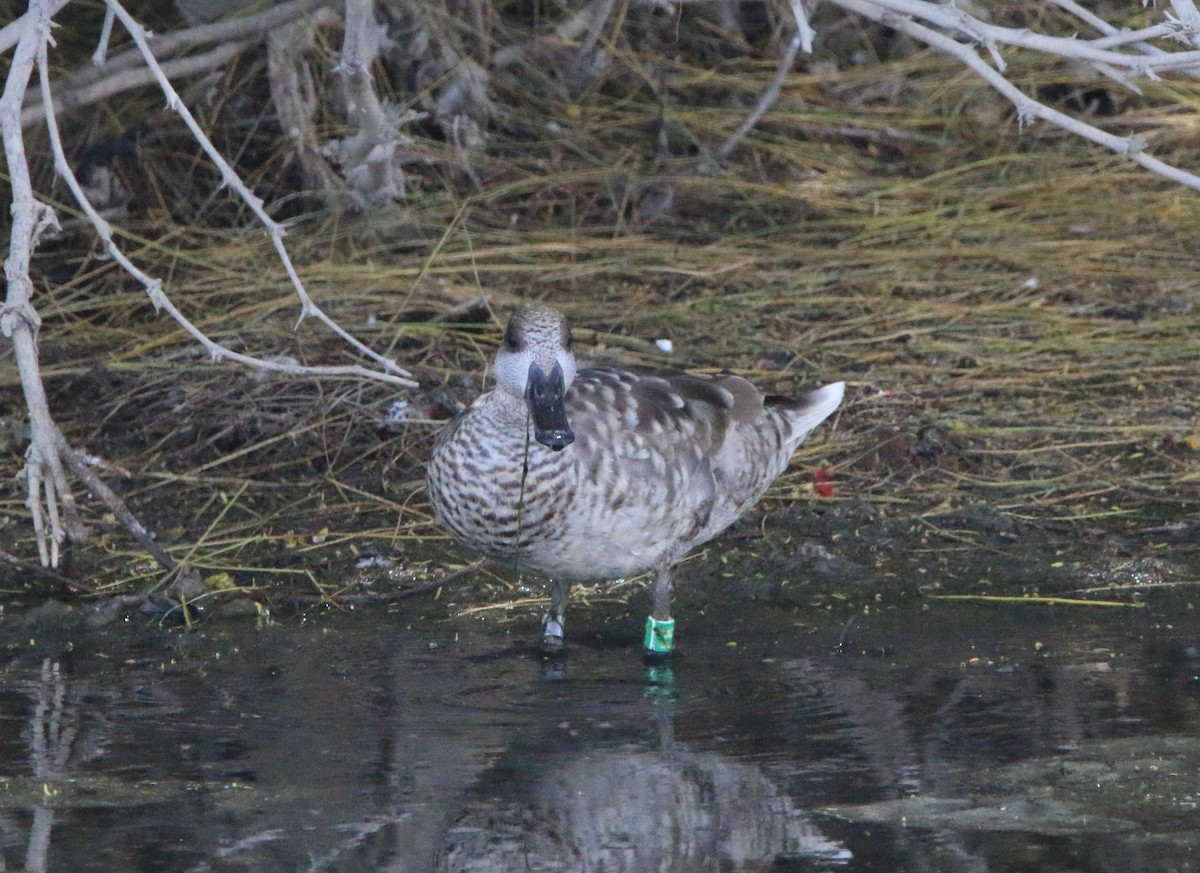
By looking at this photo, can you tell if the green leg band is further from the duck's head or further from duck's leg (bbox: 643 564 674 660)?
the duck's head

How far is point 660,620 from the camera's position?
462cm

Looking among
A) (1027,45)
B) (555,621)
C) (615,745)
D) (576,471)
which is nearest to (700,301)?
(555,621)

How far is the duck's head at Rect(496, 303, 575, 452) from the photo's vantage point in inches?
173

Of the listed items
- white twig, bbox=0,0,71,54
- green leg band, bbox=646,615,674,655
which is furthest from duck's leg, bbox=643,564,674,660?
white twig, bbox=0,0,71,54

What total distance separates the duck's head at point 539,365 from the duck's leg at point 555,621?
0.54 metres

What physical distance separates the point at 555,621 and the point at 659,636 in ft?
0.93

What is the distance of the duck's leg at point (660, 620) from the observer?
458 centimetres

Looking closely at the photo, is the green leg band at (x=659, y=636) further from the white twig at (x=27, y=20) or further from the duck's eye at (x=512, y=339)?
the white twig at (x=27, y=20)

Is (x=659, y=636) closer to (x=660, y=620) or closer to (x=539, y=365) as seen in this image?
(x=660, y=620)

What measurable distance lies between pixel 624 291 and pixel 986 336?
1.41 meters

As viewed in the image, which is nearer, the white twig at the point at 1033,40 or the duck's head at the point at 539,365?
the white twig at the point at 1033,40

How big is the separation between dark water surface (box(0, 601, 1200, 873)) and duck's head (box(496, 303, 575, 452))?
63cm

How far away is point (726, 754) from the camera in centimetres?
381

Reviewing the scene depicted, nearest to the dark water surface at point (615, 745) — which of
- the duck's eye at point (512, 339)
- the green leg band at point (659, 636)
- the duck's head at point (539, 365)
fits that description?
the green leg band at point (659, 636)
